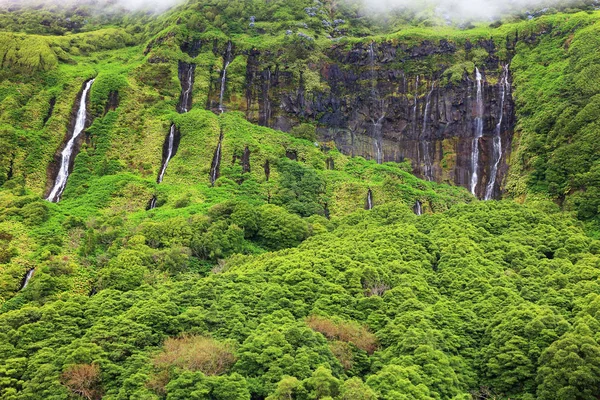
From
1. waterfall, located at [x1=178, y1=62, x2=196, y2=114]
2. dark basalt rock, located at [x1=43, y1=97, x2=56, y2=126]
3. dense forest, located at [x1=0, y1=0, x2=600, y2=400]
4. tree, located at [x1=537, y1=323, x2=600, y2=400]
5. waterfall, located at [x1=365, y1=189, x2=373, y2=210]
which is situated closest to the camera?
tree, located at [x1=537, y1=323, x2=600, y2=400]

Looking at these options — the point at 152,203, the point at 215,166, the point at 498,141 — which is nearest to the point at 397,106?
the point at 498,141

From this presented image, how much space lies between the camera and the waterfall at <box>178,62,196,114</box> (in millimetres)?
89688

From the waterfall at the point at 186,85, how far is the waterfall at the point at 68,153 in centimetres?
1356

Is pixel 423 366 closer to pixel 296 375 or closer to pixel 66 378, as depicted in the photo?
pixel 296 375

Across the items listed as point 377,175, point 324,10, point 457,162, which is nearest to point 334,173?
point 377,175

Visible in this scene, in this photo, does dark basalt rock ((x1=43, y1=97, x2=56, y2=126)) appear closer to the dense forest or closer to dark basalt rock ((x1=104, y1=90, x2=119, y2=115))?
the dense forest

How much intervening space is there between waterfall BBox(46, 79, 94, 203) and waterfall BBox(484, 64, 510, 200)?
5651cm

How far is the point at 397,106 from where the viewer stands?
89.7 metres

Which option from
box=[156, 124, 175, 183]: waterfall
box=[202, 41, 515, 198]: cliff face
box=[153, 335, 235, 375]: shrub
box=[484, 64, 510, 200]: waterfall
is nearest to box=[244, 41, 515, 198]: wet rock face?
box=[202, 41, 515, 198]: cliff face

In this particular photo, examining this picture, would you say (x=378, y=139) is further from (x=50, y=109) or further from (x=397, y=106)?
(x=50, y=109)

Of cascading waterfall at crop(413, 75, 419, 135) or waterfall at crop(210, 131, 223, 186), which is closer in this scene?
waterfall at crop(210, 131, 223, 186)

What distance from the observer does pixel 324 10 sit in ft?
366

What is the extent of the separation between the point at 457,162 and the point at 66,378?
2544 inches

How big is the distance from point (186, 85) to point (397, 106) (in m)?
33.1
